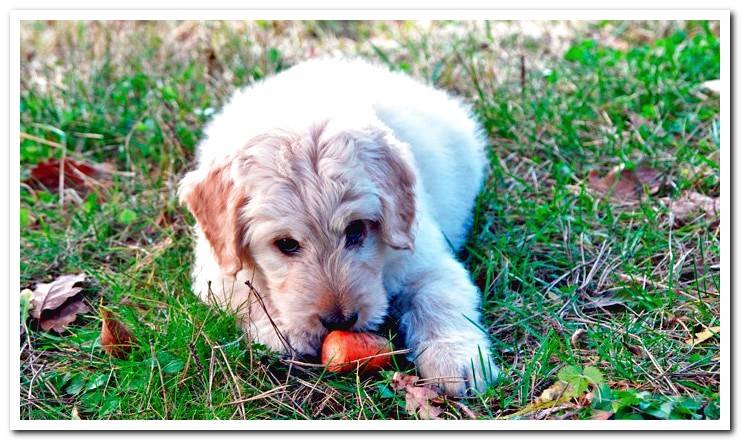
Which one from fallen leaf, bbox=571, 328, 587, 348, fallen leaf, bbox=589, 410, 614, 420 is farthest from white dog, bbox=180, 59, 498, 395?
fallen leaf, bbox=589, 410, 614, 420

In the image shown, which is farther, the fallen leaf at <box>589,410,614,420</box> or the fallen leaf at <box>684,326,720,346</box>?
the fallen leaf at <box>684,326,720,346</box>

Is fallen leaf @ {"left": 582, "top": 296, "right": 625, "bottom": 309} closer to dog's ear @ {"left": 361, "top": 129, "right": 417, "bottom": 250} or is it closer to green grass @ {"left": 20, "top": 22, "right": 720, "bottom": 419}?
green grass @ {"left": 20, "top": 22, "right": 720, "bottom": 419}

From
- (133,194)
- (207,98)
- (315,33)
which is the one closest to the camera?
(133,194)

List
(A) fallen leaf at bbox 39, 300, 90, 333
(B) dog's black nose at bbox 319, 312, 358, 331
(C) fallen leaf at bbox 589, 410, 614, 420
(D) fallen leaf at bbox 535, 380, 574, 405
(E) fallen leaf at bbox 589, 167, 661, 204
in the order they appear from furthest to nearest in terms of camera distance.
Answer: (E) fallen leaf at bbox 589, 167, 661, 204, (A) fallen leaf at bbox 39, 300, 90, 333, (B) dog's black nose at bbox 319, 312, 358, 331, (D) fallen leaf at bbox 535, 380, 574, 405, (C) fallen leaf at bbox 589, 410, 614, 420

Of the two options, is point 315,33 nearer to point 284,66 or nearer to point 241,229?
point 284,66

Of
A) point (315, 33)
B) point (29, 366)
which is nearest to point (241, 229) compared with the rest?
point (29, 366)

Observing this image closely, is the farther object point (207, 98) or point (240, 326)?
point (207, 98)

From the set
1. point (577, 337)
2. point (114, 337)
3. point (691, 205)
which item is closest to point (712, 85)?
point (691, 205)

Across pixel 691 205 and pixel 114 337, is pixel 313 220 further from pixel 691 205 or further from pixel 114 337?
pixel 691 205
